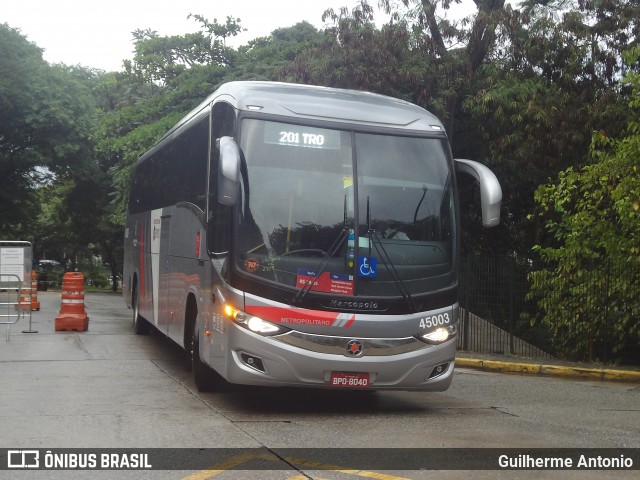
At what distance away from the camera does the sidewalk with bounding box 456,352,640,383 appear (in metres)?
14.7

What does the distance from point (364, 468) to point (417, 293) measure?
304 cm

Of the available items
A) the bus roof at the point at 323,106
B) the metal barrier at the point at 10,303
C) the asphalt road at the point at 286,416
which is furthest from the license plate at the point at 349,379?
the metal barrier at the point at 10,303

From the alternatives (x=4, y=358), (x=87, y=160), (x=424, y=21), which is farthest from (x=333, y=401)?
(x=87, y=160)

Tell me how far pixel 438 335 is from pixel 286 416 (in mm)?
1846

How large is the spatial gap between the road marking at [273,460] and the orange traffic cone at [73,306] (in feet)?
40.2

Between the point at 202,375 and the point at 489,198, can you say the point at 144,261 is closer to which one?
the point at 202,375

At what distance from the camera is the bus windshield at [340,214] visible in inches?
375

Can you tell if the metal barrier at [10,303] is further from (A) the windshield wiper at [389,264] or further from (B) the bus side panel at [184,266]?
(A) the windshield wiper at [389,264]

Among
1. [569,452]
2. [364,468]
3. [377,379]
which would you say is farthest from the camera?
[377,379]

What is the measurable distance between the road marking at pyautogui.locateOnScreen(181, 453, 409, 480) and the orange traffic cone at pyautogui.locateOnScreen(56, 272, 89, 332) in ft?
40.2

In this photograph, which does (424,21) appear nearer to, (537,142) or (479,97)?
(479,97)

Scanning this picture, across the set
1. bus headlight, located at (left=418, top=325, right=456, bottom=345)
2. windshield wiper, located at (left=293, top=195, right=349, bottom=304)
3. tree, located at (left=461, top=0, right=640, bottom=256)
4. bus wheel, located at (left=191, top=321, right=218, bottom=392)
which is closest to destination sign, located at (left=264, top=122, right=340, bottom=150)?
windshield wiper, located at (left=293, top=195, right=349, bottom=304)

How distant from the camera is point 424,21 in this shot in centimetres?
2434

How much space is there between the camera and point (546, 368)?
49.5 ft
